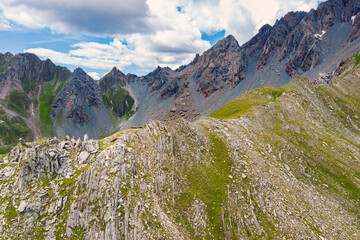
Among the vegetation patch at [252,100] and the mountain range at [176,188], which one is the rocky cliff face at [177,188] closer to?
the mountain range at [176,188]

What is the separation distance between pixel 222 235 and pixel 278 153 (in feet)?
81.4

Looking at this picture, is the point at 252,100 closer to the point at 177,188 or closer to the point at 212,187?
the point at 212,187

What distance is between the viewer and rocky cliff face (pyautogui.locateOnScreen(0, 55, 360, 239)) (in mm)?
23844

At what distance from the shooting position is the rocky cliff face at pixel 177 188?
78.2 ft

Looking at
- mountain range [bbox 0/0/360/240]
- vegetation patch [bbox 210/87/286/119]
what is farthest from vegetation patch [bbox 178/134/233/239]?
vegetation patch [bbox 210/87/286/119]

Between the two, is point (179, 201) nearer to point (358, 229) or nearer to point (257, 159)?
point (257, 159)

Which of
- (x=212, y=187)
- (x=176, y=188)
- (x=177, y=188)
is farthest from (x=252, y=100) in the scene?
(x=176, y=188)

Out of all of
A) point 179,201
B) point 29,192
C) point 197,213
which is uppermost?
point 29,192

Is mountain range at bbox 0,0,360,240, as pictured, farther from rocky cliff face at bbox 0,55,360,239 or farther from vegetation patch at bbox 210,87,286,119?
vegetation patch at bbox 210,87,286,119

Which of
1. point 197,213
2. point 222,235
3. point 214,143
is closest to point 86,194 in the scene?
point 197,213

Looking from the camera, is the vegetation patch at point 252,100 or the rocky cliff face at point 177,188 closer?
the rocky cliff face at point 177,188

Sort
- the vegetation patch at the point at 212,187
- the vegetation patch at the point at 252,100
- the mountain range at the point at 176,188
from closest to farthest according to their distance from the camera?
the mountain range at the point at 176,188 → the vegetation patch at the point at 212,187 → the vegetation patch at the point at 252,100

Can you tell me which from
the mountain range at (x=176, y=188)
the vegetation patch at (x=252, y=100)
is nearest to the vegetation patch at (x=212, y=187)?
the mountain range at (x=176, y=188)

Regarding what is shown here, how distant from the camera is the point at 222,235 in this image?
2538 cm
